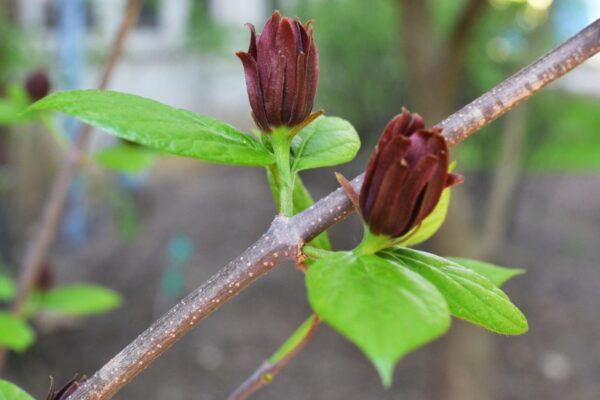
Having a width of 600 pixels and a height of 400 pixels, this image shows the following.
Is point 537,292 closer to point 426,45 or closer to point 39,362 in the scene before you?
point 426,45

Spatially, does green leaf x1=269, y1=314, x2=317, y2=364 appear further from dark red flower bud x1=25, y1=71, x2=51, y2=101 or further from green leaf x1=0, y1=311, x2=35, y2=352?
dark red flower bud x1=25, y1=71, x2=51, y2=101

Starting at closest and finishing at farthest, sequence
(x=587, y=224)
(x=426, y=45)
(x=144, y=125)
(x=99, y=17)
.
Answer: (x=144, y=125), (x=426, y=45), (x=99, y=17), (x=587, y=224)

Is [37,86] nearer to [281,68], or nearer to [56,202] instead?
[56,202]

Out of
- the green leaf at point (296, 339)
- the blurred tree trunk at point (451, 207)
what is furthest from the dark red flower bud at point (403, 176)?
the blurred tree trunk at point (451, 207)

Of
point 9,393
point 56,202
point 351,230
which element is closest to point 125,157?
point 56,202

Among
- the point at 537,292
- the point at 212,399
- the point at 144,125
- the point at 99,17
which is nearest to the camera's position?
the point at 144,125

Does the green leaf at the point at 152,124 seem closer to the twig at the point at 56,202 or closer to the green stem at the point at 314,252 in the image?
the green stem at the point at 314,252

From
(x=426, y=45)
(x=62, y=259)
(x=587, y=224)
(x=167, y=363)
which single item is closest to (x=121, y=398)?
(x=167, y=363)
